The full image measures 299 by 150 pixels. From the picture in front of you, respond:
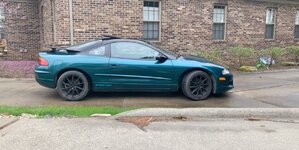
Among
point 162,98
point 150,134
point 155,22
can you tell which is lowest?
point 150,134

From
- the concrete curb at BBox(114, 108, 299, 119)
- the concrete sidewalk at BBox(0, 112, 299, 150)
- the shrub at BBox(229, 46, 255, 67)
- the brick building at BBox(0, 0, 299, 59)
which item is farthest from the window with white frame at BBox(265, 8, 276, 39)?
the concrete sidewalk at BBox(0, 112, 299, 150)

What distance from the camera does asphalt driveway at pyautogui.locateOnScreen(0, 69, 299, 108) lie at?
22.4 feet

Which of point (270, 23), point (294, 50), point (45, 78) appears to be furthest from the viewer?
point (270, 23)

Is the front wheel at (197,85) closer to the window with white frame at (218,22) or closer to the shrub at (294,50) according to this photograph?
the window with white frame at (218,22)

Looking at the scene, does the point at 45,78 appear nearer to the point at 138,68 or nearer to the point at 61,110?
the point at 61,110

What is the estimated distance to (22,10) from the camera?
15.2m

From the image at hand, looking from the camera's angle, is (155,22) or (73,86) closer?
(73,86)

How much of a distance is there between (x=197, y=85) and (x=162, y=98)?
89cm

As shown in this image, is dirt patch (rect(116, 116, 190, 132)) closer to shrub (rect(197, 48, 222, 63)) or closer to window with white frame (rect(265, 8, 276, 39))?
shrub (rect(197, 48, 222, 63))

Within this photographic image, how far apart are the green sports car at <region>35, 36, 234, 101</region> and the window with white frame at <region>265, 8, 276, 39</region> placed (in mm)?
9325

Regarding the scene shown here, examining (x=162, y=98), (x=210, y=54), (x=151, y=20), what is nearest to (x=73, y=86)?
(x=162, y=98)

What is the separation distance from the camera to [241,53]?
12.8m

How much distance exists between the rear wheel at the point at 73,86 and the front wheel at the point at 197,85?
2295mm

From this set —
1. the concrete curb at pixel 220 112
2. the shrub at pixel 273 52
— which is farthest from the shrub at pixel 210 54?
the concrete curb at pixel 220 112
